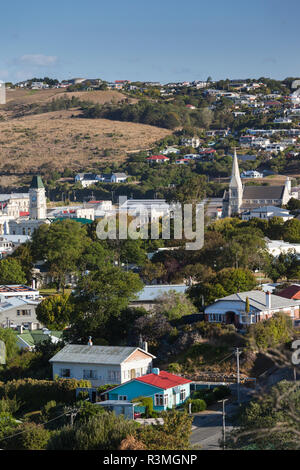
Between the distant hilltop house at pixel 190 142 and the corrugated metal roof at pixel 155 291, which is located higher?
the distant hilltop house at pixel 190 142

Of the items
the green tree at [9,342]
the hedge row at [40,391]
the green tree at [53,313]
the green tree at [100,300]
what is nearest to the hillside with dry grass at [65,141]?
the green tree at [53,313]

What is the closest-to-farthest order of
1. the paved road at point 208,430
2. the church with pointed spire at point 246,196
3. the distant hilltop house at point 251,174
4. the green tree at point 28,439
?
the paved road at point 208,430
the green tree at point 28,439
the church with pointed spire at point 246,196
the distant hilltop house at point 251,174

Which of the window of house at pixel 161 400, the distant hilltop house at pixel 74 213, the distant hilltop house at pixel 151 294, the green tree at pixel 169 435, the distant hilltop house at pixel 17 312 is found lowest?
the distant hilltop house at pixel 74 213

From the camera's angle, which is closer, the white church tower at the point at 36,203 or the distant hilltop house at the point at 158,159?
the white church tower at the point at 36,203

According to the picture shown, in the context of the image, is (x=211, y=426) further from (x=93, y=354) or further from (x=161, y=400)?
(x=93, y=354)

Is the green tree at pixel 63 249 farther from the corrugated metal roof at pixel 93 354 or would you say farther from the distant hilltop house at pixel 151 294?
the corrugated metal roof at pixel 93 354

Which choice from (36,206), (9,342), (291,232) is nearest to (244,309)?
(9,342)

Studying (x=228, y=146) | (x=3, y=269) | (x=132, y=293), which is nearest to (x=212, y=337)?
(x=132, y=293)
